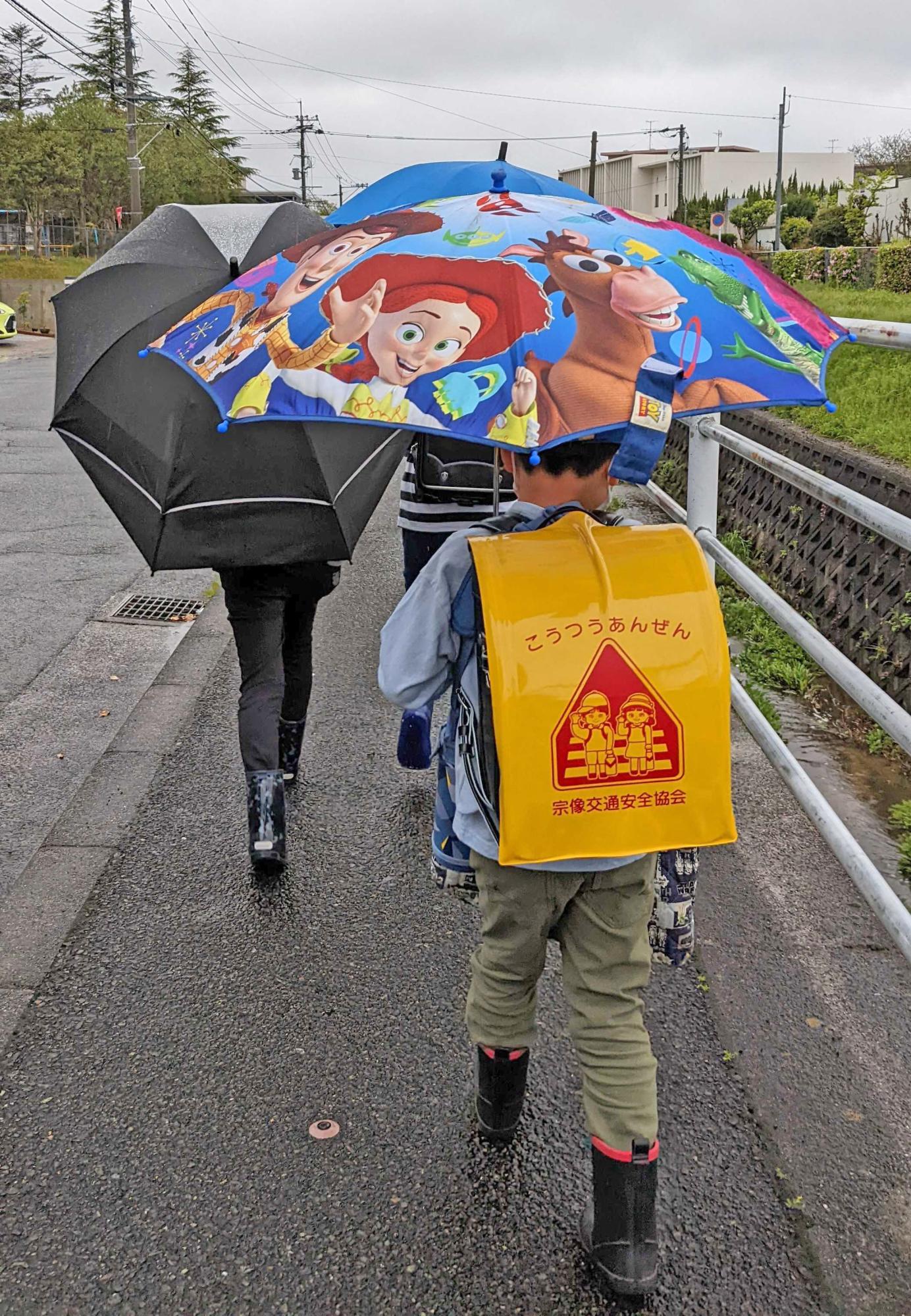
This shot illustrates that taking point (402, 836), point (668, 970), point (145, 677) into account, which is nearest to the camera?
point (668, 970)

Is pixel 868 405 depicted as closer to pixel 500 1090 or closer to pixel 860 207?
pixel 500 1090

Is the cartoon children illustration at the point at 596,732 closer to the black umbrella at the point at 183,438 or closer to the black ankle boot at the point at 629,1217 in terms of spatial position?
the black ankle boot at the point at 629,1217

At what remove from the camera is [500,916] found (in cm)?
214

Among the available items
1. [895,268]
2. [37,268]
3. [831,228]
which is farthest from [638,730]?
[37,268]

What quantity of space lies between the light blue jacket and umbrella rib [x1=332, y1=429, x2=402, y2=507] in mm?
870

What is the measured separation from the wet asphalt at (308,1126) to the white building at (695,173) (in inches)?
3547

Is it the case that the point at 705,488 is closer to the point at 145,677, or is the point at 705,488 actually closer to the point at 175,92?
the point at 145,677

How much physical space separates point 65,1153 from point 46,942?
90cm

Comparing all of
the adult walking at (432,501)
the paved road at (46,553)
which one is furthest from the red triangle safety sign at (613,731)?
the paved road at (46,553)

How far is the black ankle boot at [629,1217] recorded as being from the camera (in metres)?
2.06

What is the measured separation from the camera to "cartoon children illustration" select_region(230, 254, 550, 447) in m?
1.81

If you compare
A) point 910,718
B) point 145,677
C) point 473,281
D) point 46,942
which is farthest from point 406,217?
point 145,677

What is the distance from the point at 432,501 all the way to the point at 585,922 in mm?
2167

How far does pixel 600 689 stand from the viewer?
6.33 ft
